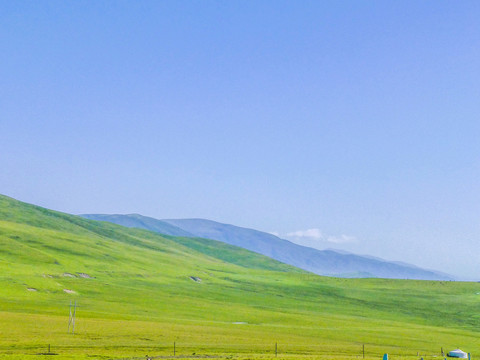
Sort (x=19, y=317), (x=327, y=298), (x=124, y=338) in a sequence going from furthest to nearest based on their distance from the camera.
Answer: (x=327, y=298)
(x=19, y=317)
(x=124, y=338)

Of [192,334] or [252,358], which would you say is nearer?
[252,358]

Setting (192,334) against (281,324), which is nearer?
(192,334)

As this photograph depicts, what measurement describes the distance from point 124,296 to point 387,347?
3563 inches

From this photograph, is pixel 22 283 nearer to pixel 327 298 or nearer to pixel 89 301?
pixel 89 301

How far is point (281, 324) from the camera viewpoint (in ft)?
391

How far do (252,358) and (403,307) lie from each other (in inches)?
5402

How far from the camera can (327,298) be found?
198 metres

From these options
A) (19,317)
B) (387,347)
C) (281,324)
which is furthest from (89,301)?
(387,347)

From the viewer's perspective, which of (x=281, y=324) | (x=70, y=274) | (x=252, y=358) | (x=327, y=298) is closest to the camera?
(x=252, y=358)

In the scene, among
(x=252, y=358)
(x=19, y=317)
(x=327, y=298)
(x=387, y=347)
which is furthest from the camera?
(x=327, y=298)


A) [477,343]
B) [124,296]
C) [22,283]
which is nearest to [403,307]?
[477,343]

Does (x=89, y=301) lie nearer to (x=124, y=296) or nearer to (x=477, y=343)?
(x=124, y=296)

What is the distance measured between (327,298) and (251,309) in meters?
56.3

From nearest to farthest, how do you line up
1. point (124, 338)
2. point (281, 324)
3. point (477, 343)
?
point (124, 338)
point (477, 343)
point (281, 324)
